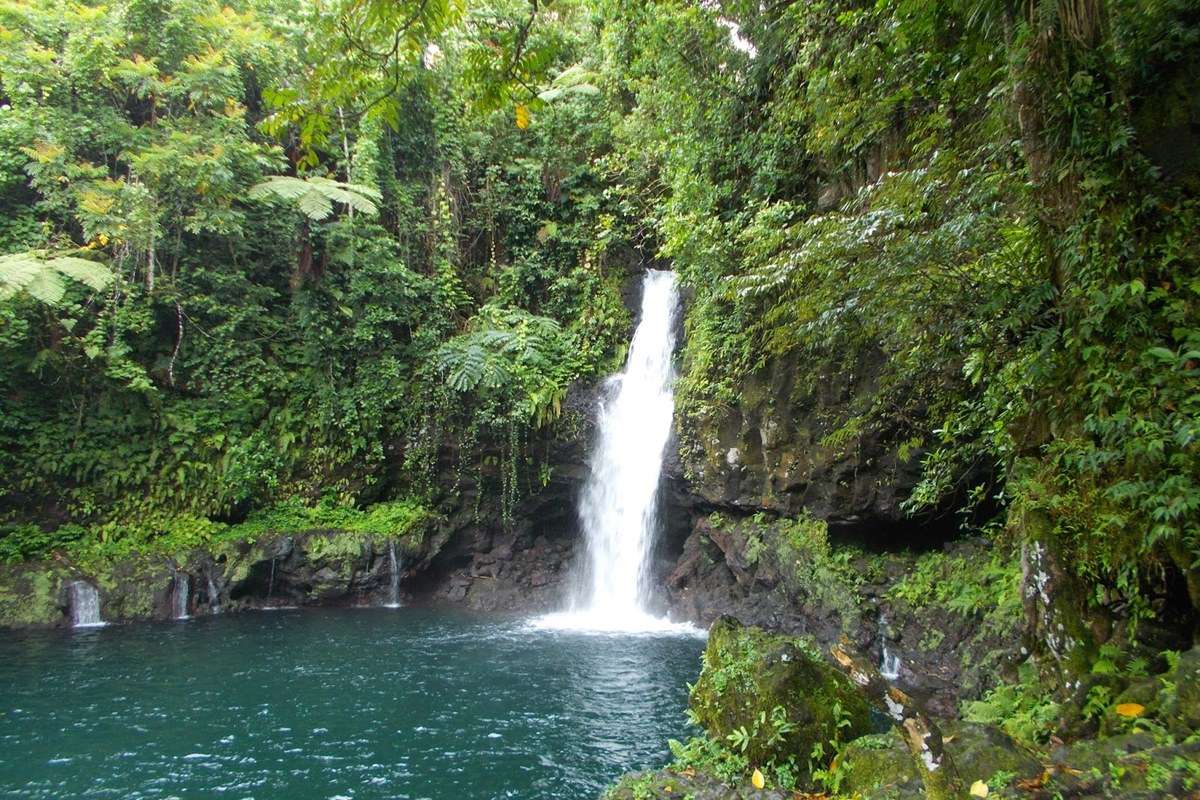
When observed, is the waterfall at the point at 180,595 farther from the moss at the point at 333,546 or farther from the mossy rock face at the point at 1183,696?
the mossy rock face at the point at 1183,696

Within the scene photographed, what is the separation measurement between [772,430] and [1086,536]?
6.25m

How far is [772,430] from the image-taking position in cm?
1024

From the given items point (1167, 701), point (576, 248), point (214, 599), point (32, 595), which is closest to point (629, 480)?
point (576, 248)

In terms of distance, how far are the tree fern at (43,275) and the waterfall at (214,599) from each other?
5.65 meters

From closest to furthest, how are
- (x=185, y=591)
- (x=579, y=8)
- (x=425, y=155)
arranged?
(x=185, y=591)
(x=425, y=155)
(x=579, y=8)

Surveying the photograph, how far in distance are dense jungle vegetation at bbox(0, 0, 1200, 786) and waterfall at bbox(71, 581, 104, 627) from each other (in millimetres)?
1030

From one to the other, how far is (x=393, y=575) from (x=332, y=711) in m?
6.31

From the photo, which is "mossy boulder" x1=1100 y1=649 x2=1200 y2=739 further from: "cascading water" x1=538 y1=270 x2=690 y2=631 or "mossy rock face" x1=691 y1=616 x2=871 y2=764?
"cascading water" x1=538 y1=270 x2=690 y2=631

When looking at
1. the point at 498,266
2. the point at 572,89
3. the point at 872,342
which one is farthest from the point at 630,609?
the point at 572,89

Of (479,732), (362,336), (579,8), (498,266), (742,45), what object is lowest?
(479,732)

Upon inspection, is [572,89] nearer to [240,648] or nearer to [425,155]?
[425,155]

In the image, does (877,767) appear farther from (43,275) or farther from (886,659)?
(43,275)

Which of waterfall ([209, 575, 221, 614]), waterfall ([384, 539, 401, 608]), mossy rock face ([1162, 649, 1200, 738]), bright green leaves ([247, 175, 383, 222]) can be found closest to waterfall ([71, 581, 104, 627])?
waterfall ([209, 575, 221, 614])

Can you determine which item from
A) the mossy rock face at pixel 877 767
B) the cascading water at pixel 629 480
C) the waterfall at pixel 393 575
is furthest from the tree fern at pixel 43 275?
the mossy rock face at pixel 877 767
